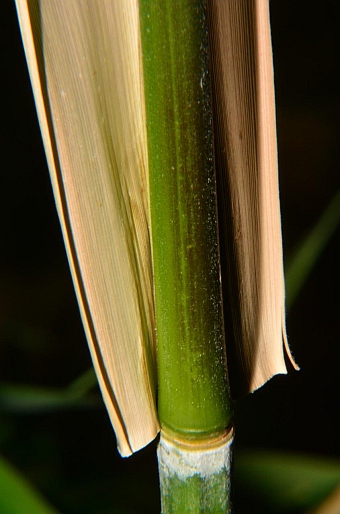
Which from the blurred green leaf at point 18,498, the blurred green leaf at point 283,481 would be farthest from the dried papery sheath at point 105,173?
the blurred green leaf at point 283,481

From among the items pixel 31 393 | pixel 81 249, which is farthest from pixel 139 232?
pixel 31 393

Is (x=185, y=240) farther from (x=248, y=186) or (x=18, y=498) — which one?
(x=18, y=498)

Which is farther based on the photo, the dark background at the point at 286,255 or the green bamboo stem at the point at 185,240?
the dark background at the point at 286,255

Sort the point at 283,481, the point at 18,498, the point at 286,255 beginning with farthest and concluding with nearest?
the point at 286,255 → the point at 283,481 → the point at 18,498

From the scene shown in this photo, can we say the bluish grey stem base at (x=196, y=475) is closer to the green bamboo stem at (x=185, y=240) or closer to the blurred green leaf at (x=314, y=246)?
the green bamboo stem at (x=185, y=240)

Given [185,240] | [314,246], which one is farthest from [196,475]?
[314,246]

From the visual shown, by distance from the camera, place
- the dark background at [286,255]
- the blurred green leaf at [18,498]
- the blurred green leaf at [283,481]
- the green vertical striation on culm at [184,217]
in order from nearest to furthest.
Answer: the green vertical striation on culm at [184,217]
the blurred green leaf at [18,498]
the blurred green leaf at [283,481]
the dark background at [286,255]

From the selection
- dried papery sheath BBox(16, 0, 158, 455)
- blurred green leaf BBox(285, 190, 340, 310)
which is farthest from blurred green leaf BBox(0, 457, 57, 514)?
blurred green leaf BBox(285, 190, 340, 310)
